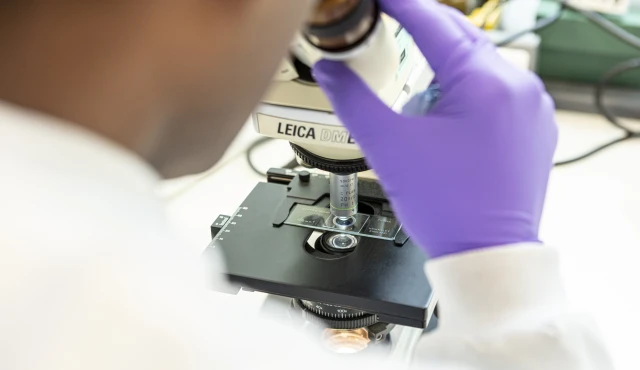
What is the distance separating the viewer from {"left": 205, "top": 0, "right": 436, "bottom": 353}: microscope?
0.59m

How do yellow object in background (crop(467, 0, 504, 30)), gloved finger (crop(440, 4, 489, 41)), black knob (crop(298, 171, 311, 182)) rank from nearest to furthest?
gloved finger (crop(440, 4, 489, 41)), black knob (crop(298, 171, 311, 182)), yellow object in background (crop(467, 0, 504, 30))

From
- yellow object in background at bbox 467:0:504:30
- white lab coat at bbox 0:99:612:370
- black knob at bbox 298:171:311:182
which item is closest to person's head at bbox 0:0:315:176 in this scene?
white lab coat at bbox 0:99:612:370

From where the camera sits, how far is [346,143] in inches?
25.5

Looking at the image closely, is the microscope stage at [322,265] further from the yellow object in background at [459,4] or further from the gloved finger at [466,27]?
the yellow object in background at [459,4]

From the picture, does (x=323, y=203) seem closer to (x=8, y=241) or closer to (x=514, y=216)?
(x=514, y=216)

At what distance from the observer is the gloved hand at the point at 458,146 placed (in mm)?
580

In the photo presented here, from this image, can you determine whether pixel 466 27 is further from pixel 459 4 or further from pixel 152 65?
pixel 459 4

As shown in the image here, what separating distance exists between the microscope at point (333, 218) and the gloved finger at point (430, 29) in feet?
0.05

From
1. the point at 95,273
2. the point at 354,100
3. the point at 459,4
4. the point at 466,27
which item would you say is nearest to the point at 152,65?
the point at 95,273

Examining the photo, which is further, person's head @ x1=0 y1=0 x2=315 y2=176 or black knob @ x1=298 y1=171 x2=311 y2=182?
A: black knob @ x1=298 y1=171 x2=311 y2=182

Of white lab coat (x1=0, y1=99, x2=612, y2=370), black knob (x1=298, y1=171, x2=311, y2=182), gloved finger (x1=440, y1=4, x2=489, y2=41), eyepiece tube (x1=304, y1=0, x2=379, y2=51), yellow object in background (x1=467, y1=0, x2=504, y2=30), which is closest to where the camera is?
white lab coat (x1=0, y1=99, x2=612, y2=370)

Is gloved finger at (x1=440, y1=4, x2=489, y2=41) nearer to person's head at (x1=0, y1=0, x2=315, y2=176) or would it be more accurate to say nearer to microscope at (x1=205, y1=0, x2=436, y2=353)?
microscope at (x1=205, y1=0, x2=436, y2=353)

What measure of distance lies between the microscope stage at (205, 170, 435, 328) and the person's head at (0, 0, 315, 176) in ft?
0.98

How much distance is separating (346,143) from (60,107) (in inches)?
13.9
